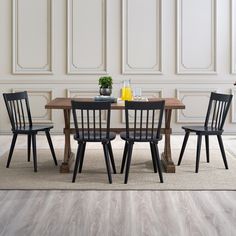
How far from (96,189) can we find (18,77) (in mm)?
3539

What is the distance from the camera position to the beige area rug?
4160 millimetres

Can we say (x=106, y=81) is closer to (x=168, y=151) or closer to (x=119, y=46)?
(x=168, y=151)

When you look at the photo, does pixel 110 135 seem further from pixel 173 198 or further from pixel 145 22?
pixel 145 22

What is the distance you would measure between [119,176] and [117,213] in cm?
114

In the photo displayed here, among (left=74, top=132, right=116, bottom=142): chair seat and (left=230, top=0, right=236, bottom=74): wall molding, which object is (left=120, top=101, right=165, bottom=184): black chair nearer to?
(left=74, top=132, right=116, bottom=142): chair seat

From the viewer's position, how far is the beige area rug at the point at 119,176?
4160 millimetres

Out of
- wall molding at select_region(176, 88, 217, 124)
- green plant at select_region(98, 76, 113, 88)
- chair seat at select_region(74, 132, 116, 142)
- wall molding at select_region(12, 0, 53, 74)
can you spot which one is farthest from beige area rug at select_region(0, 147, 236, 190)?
wall molding at select_region(12, 0, 53, 74)

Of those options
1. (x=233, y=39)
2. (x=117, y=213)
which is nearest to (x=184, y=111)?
(x=233, y=39)

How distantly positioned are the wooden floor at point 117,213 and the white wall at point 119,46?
3.37m

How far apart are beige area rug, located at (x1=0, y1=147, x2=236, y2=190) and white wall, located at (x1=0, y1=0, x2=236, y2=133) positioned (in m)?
1.87

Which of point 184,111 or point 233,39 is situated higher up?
point 233,39

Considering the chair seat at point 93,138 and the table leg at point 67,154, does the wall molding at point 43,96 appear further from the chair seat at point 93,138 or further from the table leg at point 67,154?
the chair seat at point 93,138

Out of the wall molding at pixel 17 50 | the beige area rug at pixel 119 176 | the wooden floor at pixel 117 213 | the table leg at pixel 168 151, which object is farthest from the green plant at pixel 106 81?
the wall molding at pixel 17 50

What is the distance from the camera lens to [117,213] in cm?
341
